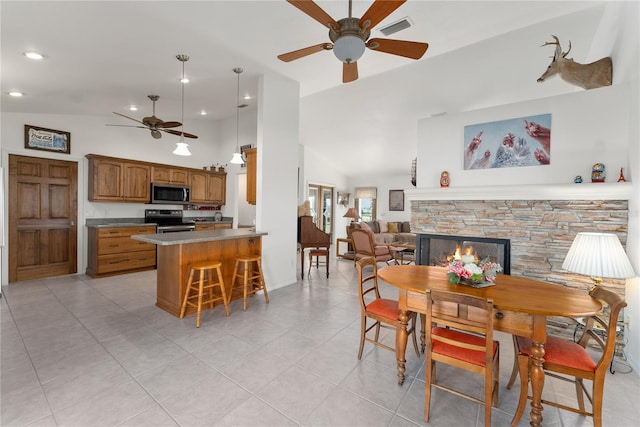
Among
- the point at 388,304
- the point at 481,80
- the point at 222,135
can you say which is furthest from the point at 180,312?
the point at 481,80

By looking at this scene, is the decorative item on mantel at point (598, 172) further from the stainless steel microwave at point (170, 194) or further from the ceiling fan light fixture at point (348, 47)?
the stainless steel microwave at point (170, 194)

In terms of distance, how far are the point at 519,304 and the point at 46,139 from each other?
6.64 m

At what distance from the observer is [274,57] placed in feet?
12.2

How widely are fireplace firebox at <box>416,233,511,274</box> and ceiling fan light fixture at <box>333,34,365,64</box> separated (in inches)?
92.4

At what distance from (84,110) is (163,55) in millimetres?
2577

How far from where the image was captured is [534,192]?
125 inches

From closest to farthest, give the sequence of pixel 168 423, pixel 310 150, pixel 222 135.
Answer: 1. pixel 168 423
2. pixel 222 135
3. pixel 310 150

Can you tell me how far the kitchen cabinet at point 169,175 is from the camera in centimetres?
578

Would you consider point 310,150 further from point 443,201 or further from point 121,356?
point 121,356

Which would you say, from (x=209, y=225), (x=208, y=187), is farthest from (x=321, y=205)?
(x=209, y=225)

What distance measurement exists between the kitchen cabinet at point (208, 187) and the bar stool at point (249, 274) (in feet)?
10.2

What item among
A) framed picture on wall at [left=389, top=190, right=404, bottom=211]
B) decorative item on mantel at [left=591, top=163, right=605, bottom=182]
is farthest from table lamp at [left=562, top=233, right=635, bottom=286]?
framed picture on wall at [left=389, top=190, right=404, bottom=211]

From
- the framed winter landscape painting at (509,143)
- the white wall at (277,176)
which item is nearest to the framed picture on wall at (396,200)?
the white wall at (277,176)

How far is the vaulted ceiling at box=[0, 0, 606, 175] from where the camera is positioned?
2697 millimetres
